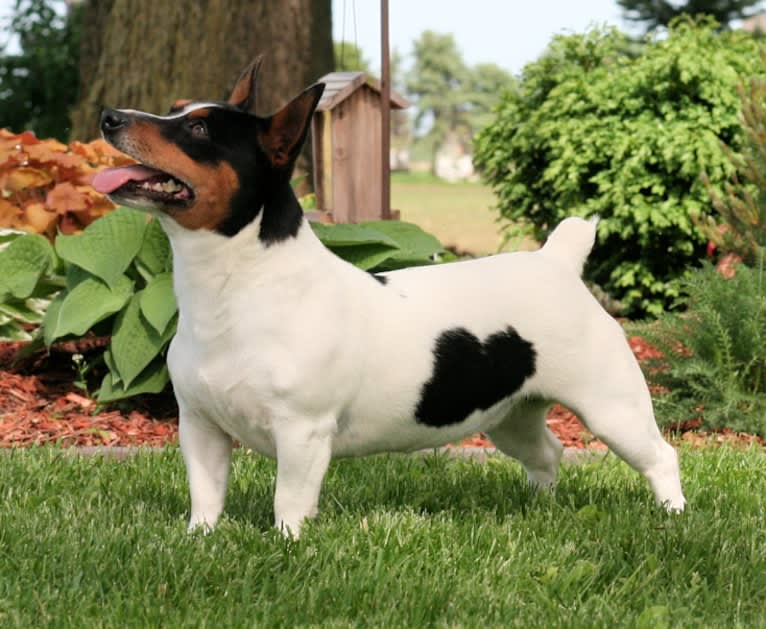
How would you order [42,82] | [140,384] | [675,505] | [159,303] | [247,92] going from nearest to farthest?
[247,92] < [675,505] < [159,303] < [140,384] < [42,82]

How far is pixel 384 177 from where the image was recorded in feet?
24.8

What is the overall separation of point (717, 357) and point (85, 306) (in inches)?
135

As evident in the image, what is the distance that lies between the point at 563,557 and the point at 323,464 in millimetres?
857

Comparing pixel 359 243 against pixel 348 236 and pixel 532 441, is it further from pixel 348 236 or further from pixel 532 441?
pixel 532 441

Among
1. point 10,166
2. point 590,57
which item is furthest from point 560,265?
point 590,57

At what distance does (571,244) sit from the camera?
447 centimetres

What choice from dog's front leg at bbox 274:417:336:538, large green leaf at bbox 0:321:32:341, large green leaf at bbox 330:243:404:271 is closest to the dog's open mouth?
dog's front leg at bbox 274:417:336:538

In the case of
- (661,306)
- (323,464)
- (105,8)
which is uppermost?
(105,8)

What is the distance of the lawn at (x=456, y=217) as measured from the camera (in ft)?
70.5

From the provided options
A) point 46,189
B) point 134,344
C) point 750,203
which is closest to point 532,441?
point 134,344

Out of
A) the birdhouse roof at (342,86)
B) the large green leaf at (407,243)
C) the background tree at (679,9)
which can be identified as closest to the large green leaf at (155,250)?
the large green leaf at (407,243)

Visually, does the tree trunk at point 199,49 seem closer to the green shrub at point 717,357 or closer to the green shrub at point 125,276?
the green shrub at point 125,276

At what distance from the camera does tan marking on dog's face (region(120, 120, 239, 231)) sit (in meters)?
3.38

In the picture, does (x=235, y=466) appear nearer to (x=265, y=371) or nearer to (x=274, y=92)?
(x=265, y=371)
